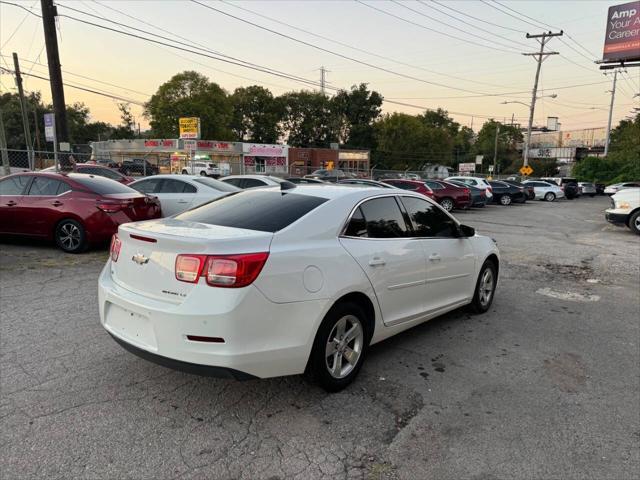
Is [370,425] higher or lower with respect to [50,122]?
lower

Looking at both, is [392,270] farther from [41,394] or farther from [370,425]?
[41,394]

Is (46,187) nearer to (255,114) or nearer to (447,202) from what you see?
(447,202)

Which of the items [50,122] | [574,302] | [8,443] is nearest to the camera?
[8,443]

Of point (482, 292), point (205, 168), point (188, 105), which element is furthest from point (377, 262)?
point (188, 105)

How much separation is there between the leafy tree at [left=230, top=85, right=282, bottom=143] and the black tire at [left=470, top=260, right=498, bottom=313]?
84847 millimetres

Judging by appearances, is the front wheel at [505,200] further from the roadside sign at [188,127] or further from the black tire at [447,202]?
the roadside sign at [188,127]

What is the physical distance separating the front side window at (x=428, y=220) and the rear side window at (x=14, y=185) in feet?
23.6

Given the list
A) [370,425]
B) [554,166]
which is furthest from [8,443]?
[554,166]

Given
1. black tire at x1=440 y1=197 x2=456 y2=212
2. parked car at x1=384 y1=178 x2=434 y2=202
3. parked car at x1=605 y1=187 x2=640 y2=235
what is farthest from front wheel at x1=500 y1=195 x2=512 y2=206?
parked car at x1=605 y1=187 x2=640 y2=235

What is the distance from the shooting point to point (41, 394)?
3.26 meters

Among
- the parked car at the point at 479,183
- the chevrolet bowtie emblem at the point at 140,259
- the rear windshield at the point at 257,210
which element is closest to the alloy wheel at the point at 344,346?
the rear windshield at the point at 257,210

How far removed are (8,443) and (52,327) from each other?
2061 millimetres

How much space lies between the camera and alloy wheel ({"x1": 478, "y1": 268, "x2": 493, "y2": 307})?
5.48 metres

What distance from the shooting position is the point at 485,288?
562 centimetres
